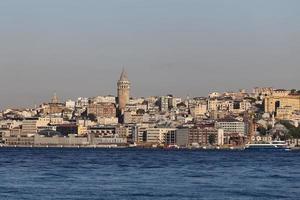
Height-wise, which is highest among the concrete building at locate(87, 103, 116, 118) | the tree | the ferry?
the concrete building at locate(87, 103, 116, 118)

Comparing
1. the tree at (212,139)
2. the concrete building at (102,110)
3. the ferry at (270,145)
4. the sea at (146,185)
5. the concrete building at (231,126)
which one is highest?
the concrete building at (102,110)


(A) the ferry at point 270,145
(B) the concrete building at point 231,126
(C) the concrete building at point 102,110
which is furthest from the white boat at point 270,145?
(C) the concrete building at point 102,110

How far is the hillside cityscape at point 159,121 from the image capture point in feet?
442

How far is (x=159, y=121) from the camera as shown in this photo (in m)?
148

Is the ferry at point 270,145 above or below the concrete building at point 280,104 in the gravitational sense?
below

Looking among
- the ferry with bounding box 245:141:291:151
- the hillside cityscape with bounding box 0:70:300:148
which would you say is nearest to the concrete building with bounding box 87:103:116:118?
the hillside cityscape with bounding box 0:70:300:148

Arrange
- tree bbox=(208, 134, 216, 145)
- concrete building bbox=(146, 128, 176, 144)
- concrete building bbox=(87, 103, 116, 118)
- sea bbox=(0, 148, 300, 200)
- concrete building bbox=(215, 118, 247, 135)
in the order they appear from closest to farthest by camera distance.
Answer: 1. sea bbox=(0, 148, 300, 200)
2. tree bbox=(208, 134, 216, 145)
3. concrete building bbox=(146, 128, 176, 144)
4. concrete building bbox=(215, 118, 247, 135)
5. concrete building bbox=(87, 103, 116, 118)

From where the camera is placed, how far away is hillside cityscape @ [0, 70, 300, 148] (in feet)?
442

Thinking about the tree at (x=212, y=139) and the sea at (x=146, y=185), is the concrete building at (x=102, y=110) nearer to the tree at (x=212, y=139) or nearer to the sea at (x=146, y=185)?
the tree at (x=212, y=139)

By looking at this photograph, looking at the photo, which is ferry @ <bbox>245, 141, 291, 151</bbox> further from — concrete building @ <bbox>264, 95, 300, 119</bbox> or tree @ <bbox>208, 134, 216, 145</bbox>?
concrete building @ <bbox>264, 95, 300, 119</bbox>

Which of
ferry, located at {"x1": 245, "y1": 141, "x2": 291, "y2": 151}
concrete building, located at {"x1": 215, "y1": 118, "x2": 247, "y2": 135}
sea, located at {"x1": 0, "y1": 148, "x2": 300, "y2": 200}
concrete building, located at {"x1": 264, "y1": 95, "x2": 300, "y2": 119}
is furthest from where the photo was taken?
concrete building, located at {"x1": 264, "y1": 95, "x2": 300, "y2": 119}

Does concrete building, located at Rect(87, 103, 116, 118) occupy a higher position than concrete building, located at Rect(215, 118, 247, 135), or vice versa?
concrete building, located at Rect(87, 103, 116, 118)

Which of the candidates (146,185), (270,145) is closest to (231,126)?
(270,145)

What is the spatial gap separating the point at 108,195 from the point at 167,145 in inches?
4069
